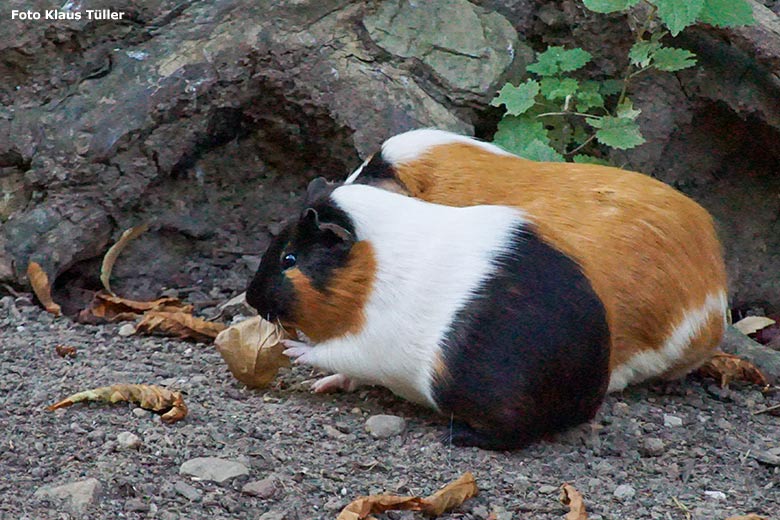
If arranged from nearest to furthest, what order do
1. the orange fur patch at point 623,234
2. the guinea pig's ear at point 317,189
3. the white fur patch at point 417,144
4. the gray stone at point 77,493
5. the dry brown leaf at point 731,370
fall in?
the gray stone at point 77,493 → the orange fur patch at point 623,234 → the guinea pig's ear at point 317,189 → the dry brown leaf at point 731,370 → the white fur patch at point 417,144

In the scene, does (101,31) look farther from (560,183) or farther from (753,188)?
(753,188)

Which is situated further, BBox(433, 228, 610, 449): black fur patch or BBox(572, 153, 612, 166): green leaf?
BBox(572, 153, 612, 166): green leaf

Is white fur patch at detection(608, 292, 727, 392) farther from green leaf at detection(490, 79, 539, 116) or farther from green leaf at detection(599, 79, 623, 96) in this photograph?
green leaf at detection(599, 79, 623, 96)

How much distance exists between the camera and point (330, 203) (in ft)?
10.9

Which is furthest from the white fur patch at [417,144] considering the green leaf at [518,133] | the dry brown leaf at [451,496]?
the dry brown leaf at [451,496]

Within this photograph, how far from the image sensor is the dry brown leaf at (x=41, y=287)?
422cm

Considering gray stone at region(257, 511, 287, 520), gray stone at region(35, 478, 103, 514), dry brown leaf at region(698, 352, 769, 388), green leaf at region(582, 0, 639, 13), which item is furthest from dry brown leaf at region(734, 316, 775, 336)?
gray stone at region(35, 478, 103, 514)

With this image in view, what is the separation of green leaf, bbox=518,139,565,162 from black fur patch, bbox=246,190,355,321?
4.32ft

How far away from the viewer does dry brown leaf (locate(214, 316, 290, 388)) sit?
347cm

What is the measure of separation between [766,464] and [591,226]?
0.93 metres

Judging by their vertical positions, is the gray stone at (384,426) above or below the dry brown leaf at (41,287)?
above

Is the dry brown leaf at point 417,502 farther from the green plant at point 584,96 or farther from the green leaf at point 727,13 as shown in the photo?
the green leaf at point 727,13

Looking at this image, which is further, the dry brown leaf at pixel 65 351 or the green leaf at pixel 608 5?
the green leaf at pixel 608 5

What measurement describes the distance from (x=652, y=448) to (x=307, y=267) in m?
1.23
